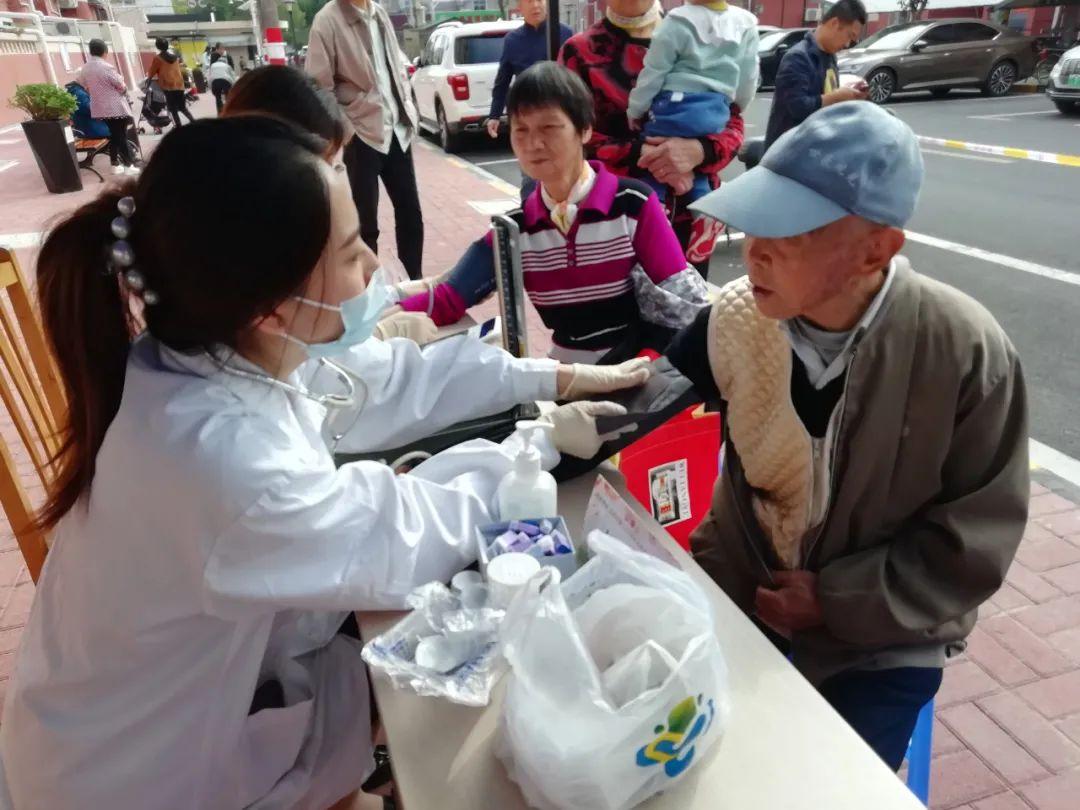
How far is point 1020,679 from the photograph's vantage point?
2.01 metres

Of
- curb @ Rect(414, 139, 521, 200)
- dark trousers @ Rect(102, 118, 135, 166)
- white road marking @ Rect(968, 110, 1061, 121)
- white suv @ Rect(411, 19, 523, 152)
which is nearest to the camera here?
curb @ Rect(414, 139, 521, 200)

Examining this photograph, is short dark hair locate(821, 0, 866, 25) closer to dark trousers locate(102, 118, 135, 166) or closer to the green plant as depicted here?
the green plant

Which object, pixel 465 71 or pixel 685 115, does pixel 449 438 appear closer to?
pixel 685 115

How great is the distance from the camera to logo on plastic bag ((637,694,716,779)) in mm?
811

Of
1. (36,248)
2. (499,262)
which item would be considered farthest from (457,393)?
(36,248)

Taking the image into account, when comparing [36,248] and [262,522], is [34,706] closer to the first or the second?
[262,522]

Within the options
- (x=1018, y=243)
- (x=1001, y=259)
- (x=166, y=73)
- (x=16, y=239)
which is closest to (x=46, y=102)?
(x=16, y=239)

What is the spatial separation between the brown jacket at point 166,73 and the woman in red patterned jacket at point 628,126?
12.2 m

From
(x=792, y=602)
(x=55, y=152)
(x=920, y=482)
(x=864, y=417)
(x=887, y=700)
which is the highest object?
(x=864, y=417)

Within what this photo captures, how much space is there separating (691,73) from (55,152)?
8844 mm

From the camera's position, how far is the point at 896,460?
1.27 metres

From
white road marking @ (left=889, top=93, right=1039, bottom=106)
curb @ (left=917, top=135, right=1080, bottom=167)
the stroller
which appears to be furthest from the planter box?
white road marking @ (left=889, top=93, right=1039, bottom=106)

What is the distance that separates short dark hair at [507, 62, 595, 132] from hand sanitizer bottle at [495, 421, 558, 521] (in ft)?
3.81

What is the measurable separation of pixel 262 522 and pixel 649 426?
0.74m
